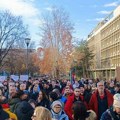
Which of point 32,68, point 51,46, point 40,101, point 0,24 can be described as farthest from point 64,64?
point 32,68

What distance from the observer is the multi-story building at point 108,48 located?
70.8 meters

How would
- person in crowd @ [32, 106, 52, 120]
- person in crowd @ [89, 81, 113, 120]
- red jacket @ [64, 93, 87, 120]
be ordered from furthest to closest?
1. person in crowd @ [89, 81, 113, 120]
2. red jacket @ [64, 93, 87, 120]
3. person in crowd @ [32, 106, 52, 120]

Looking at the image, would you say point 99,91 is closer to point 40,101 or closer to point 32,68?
point 40,101

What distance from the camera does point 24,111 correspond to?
6.78 m

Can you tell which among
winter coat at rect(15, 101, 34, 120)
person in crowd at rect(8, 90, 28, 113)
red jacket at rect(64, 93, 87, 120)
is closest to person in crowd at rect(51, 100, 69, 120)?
winter coat at rect(15, 101, 34, 120)

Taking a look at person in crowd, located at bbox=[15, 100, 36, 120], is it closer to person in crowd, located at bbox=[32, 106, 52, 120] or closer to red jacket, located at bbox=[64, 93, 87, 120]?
red jacket, located at bbox=[64, 93, 87, 120]

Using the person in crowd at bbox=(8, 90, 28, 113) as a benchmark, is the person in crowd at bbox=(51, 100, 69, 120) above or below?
below

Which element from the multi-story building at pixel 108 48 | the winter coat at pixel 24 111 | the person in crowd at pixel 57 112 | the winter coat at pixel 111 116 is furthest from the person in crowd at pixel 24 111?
the multi-story building at pixel 108 48

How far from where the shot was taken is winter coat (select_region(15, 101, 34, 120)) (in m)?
6.70

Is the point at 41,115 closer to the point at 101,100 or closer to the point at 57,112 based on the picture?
the point at 57,112

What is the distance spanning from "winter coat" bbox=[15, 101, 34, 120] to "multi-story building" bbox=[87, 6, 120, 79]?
54.2m

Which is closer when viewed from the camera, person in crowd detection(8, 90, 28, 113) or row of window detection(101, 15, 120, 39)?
person in crowd detection(8, 90, 28, 113)

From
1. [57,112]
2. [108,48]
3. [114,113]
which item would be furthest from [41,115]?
[108,48]

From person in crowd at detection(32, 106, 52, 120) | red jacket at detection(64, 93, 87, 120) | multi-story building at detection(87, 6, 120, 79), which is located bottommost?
red jacket at detection(64, 93, 87, 120)
